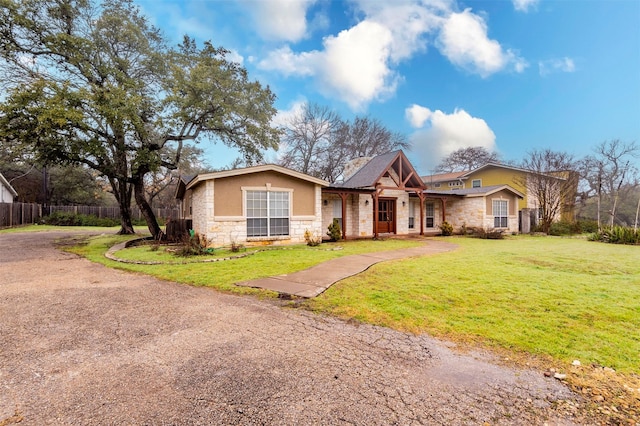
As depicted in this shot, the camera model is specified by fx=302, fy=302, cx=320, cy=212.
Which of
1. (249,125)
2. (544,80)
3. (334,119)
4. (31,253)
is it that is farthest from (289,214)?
(334,119)

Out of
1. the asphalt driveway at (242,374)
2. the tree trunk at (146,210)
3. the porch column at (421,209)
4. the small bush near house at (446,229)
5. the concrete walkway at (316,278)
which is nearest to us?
the asphalt driveway at (242,374)

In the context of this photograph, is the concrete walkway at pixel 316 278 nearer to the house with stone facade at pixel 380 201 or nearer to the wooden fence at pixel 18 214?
the house with stone facade at pixel 380 201

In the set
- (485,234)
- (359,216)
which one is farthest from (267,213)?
(485,234)

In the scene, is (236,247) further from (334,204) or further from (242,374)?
(242,374)

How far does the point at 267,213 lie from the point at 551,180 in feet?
63.2

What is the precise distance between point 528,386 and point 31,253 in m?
15.4

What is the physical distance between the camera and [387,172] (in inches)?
699

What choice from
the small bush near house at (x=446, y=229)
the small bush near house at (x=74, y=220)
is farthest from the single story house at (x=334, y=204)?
the small bush near house at (x=74, y=220)

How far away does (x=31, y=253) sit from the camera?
1138cm

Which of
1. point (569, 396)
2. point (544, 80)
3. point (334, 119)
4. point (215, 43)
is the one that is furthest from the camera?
point (334, 119)

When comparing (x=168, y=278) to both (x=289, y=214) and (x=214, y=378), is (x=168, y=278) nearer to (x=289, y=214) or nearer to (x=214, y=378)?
(x=214, y=378)

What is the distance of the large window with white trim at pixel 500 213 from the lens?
2013cm

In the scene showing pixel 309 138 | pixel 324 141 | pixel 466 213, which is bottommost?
pixel 466 213

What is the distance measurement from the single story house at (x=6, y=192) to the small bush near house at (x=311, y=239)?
27.2 metres
